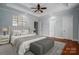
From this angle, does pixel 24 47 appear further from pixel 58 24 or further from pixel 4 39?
pixel 58 24

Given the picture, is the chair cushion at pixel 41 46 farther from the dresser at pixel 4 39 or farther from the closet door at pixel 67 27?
the dresser at pixel 4 39

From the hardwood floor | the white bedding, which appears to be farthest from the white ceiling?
the hardwood floor

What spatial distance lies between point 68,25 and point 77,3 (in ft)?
1.56

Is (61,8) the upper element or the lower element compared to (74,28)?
upper

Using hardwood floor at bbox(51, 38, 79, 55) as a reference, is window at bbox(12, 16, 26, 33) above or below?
above

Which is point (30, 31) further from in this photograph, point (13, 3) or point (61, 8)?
point (61, 8)

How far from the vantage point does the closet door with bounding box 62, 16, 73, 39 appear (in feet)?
6.60

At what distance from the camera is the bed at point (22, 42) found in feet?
6.31

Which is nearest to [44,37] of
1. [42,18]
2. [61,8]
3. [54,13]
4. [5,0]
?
[42,18]

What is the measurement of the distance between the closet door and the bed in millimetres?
610

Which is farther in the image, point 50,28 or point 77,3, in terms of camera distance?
point 50,28

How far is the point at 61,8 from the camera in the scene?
201 centimetres

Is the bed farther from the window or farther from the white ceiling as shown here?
the white ceiling
